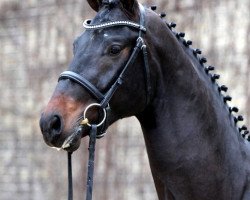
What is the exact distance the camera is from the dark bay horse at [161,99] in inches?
104

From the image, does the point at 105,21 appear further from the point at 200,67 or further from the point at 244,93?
the point at 244,93

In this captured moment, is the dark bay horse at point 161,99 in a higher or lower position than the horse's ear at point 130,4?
lower

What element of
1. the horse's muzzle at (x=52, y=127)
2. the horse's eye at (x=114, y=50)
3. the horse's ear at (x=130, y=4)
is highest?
the horse's ear at (x=130, y=4)

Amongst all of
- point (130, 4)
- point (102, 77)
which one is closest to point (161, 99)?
point (102, 77)

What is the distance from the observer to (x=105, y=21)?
270 cm

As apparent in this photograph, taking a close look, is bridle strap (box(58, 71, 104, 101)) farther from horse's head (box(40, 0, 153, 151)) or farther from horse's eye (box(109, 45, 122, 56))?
horse's eye (box(109, 45, 122, 56))

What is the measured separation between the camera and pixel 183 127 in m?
2.77

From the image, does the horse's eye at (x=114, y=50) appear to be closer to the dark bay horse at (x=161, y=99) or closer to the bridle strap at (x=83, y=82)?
the dark bay horse at (x=161, y=99)

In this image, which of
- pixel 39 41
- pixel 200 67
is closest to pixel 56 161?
pixel 39 41

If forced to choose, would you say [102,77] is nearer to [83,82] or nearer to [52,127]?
[83,82]

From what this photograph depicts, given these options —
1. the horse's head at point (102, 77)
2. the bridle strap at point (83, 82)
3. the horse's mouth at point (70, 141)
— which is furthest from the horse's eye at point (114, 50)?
the horse's mouth at point (70, 141)

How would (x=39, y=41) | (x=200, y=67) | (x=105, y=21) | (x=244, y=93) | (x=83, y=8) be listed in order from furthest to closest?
(x=39, y=41), (x=83, y=8), (x=244, y=93), (x=200, y=67), (x=105, y=21)

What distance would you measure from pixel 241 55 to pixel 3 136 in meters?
3.25

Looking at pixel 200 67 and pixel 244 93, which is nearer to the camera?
pixel 200 67
